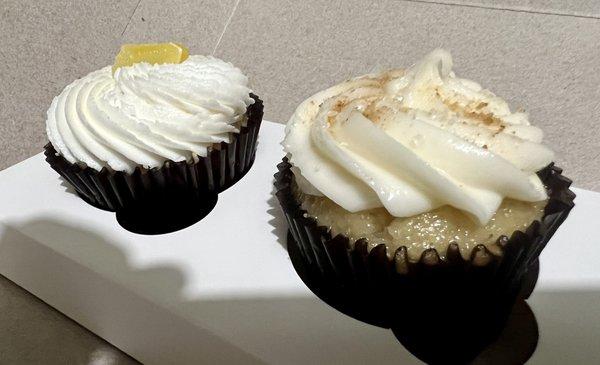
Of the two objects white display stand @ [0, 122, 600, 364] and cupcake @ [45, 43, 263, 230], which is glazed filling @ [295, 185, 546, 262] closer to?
white display stand @ [0, 122, 600, 364]

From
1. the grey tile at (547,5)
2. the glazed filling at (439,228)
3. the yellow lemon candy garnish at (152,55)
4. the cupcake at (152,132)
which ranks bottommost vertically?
the cupcake at (152,132)

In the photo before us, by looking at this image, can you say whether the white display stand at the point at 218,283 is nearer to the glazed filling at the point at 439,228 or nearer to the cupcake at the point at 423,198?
the cupcake at the point at 423,198

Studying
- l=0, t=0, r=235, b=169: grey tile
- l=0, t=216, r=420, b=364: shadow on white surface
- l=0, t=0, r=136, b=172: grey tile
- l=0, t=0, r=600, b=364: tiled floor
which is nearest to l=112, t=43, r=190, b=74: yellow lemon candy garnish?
l=0, t=216, r=420, b=364: shadow on white surface

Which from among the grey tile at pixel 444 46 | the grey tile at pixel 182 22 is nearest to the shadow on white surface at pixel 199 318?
the grey tile at pixel 444 46

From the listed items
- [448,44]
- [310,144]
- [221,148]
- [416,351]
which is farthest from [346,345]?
[448,44]

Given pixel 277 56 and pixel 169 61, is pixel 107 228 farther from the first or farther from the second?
pixel 277 56

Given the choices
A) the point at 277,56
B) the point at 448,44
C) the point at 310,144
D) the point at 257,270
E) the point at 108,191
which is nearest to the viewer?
the point at 310,144

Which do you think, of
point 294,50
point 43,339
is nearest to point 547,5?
point 294,50
